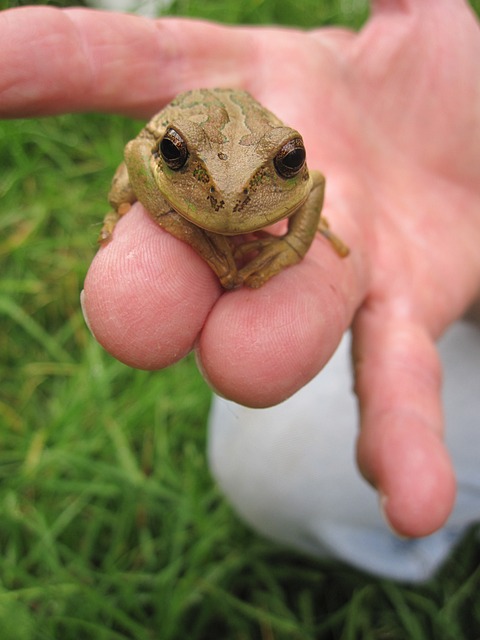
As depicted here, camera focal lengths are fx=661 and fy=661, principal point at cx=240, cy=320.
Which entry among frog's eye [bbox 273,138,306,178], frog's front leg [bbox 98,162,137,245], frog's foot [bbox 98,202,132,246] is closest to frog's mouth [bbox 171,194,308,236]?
frog's eye [bbox 273,138,306,178]

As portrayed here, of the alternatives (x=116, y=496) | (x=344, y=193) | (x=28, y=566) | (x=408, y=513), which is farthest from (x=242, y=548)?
(x=344, y=193)

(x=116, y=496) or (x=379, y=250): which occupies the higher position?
(x=379, y=250)

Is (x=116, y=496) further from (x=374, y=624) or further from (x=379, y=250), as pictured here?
(x=379, y=250)

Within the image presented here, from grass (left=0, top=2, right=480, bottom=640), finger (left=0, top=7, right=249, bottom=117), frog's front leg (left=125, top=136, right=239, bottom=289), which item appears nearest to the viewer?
frog's front leg (left=125, top=136, right=239, bottom=289)

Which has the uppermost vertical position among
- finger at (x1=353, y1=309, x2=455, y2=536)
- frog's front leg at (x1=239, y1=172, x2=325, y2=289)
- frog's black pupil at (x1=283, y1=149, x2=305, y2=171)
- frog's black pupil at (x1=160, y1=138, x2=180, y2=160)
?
frog's black pupil at (x1=283, y1=149, x2=305, y2=171)

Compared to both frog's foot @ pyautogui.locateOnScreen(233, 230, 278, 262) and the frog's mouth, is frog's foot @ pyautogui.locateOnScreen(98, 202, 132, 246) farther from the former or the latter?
frog's foot @ pyautogui.locateOnScreen(233, 230, 278, 262)

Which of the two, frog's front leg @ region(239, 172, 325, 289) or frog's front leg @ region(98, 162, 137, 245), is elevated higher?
frog's front leg @ region(239, 172, 325, 289)

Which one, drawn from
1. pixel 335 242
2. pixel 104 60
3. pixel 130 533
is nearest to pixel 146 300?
pixel 335 242

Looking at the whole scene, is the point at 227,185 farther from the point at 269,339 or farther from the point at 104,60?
the point at 104,60
